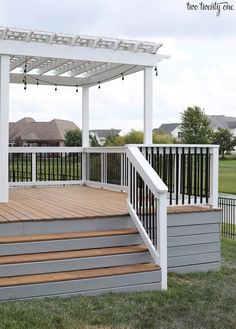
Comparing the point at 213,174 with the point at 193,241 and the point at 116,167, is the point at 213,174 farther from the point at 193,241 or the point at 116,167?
the point at 116,167

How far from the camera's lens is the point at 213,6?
9984mm

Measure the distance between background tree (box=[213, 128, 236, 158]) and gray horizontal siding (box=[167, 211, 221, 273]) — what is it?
1980 inches

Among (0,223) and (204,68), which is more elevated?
(204,68)

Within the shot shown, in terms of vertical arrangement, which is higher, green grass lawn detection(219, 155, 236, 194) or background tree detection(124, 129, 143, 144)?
background tree detection(124, 129, 143, 144)

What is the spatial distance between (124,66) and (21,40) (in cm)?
220

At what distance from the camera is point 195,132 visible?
5050 centimetres

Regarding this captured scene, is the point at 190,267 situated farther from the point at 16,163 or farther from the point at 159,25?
the point at 159,25

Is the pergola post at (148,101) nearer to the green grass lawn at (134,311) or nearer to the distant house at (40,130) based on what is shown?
the green grass lawn at (134,311)

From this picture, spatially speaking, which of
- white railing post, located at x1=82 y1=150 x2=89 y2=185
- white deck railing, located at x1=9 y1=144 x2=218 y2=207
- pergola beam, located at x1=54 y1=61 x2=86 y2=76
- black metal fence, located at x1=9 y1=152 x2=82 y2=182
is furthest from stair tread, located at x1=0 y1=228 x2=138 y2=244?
white railing post, located at x1=82 y1=150 x2=89 y2=185

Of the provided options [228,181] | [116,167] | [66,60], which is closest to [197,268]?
[116,167]

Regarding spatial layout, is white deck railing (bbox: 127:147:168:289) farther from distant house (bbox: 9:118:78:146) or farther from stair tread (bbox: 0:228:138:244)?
distant house (bbox: 9:118:78:146)

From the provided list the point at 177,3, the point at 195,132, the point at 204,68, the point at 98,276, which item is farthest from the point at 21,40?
the point at 195,132

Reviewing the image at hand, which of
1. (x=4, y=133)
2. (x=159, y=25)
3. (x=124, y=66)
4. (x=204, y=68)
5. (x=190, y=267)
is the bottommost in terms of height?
(x=190, y=267)

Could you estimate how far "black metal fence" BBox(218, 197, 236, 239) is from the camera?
11.9m
